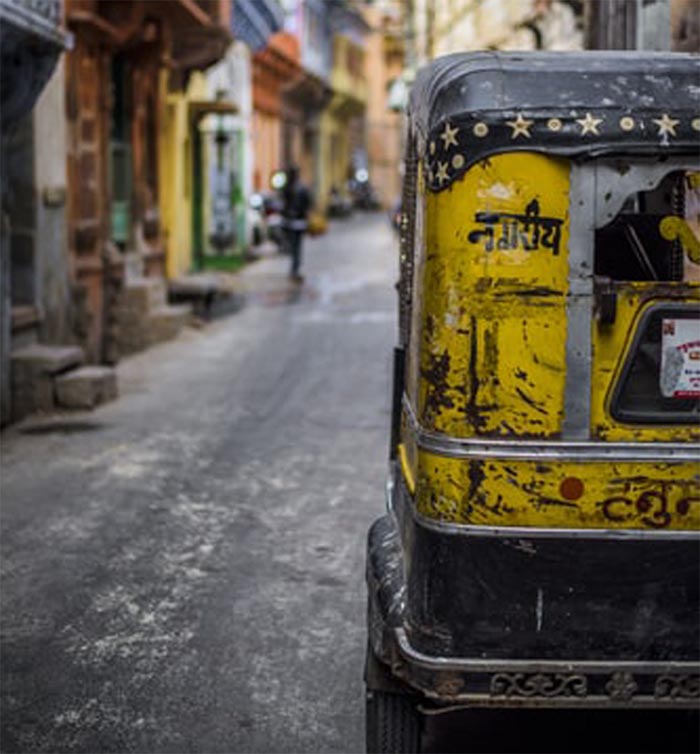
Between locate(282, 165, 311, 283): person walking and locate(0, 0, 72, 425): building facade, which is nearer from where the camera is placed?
locate(0, 0, 72, 425): building facade

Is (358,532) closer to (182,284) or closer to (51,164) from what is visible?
(51,164)

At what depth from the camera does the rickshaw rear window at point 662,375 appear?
159 inches

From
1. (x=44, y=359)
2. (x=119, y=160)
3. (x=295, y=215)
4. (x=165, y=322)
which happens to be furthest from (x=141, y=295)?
(x=295, y=215)

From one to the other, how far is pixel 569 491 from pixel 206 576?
11.8ft

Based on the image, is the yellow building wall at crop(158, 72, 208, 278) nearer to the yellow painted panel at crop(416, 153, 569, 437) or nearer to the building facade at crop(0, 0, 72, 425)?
the building facade at crop(0, 0, 72, 425)

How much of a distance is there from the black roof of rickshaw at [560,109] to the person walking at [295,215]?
21.2 metres

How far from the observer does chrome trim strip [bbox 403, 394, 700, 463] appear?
4.05 metres

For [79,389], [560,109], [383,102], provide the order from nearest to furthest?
[560,109]
[79,389]
[383,102]

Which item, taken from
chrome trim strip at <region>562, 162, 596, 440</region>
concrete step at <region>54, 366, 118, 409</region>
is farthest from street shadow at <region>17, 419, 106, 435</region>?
chrome trim strip at <region>562, 162, 596, 440</region>

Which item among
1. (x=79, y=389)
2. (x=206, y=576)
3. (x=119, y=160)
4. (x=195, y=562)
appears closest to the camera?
(x=206, y=576)

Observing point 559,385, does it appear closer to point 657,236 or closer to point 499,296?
point 499,296

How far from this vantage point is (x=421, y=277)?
13.7 feet

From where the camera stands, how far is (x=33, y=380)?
11883 millimetres

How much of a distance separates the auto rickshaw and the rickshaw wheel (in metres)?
0.35
